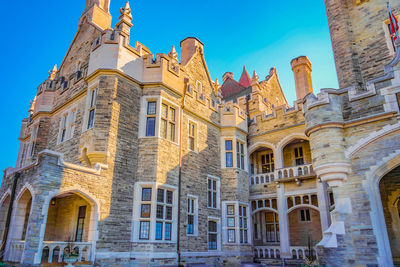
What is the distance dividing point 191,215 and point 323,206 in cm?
634

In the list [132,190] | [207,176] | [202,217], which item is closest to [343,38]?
[207,176]

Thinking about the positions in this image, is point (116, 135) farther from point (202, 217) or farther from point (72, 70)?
point (72, 70)

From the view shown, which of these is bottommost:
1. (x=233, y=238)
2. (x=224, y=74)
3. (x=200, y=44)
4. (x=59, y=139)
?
(x=233, y=238)

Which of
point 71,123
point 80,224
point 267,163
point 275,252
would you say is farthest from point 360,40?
point 80,224

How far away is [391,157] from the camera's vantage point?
1009cm

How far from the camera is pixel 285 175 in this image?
54.7ft

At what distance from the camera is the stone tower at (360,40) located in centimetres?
1466

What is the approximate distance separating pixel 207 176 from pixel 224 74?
17.2 m

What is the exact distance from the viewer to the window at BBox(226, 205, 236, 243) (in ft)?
51.2

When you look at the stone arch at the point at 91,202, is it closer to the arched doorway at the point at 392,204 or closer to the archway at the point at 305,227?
the archway at the point at 305,227

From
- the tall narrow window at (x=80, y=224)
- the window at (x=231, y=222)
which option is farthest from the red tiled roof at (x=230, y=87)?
the tall narrow window at (x=80, y=224)

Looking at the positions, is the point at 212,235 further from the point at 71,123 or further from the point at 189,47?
the point at 189,47

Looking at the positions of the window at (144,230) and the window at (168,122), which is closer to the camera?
the window at (144,230)

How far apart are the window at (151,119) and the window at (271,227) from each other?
30.1 ft
